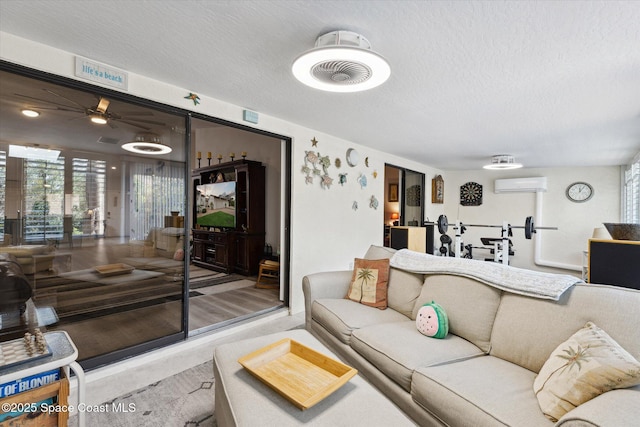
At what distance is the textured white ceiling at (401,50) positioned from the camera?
1529 mm

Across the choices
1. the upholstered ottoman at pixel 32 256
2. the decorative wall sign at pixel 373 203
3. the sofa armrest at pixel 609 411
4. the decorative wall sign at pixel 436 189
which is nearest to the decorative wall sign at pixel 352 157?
the decorative wall sign at pixel 373 203

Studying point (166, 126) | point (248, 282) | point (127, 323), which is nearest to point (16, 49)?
point (166, 126)

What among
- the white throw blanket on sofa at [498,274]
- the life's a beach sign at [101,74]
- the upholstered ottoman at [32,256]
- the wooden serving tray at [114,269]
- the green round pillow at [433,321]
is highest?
the life's a beach sign at [101,74]

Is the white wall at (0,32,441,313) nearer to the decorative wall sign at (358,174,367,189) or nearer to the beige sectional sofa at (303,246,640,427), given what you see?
the decorative wall sign at (358,174,367,189)

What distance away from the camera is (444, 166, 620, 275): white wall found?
5668 millimetres

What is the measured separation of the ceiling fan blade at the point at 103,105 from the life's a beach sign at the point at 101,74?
0.46ft

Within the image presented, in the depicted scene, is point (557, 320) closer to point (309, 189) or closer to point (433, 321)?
point (433, 321)

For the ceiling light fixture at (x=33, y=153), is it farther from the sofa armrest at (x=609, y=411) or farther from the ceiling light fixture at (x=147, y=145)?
the sofa armrest at (x=609, y=411)

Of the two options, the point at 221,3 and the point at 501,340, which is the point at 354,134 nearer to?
the point at 221,3

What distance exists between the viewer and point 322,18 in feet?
5.18

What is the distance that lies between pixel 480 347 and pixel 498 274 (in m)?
0.49

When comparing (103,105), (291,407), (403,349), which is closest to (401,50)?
(403,349)

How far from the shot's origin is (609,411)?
0.97m

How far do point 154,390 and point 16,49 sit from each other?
236 cm
